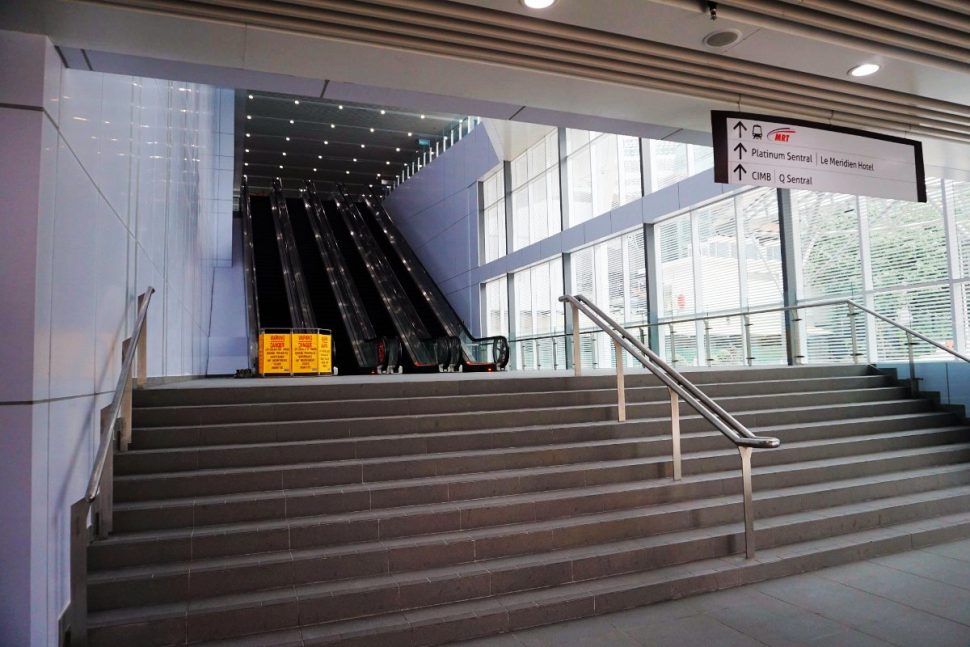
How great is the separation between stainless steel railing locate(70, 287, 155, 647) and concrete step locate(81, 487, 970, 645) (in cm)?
29

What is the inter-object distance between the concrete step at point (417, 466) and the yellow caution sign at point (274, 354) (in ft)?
26.3

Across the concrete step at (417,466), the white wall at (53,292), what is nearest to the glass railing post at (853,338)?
the concrete step at (417,466)

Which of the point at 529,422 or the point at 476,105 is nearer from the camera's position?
the point at 476,105

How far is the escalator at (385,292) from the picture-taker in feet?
49.2

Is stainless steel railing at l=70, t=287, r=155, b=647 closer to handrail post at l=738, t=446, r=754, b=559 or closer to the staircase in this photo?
the staircase

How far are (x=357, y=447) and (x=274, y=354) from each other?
810 cm

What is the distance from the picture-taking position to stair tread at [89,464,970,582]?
377 centimetres

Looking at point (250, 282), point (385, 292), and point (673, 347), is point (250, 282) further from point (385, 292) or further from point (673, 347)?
point (673, 347)

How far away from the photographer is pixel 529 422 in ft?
19.9

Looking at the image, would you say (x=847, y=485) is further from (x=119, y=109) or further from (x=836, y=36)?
(x=119, y=109)

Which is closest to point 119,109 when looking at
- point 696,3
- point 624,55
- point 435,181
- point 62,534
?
point 62,534

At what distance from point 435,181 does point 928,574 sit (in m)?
21.4

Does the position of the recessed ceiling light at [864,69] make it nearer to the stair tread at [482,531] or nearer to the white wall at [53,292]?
the stair tread at [482,531]

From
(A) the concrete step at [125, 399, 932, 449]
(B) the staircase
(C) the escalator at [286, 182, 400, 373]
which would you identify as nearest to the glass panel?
(A) the concrete step at [125, 399, 932, 449]
